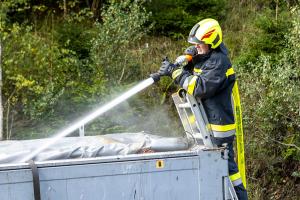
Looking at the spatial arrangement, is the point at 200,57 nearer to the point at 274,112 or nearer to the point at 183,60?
the point at 183,60

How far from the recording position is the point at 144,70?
467 inches

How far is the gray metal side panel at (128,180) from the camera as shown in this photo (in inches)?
164

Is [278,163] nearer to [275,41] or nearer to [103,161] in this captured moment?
[275,41]

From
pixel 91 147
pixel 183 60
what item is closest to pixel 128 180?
pixel 91 147

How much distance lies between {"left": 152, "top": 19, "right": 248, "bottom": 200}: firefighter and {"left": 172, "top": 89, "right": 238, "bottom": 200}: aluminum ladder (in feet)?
0.28

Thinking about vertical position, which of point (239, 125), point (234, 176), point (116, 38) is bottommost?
point (234, 176)

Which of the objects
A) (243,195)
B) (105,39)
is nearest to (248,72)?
(105,39)

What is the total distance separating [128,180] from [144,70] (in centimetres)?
756

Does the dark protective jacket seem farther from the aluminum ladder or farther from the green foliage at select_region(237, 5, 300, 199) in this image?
the green foliage at select_region(237, 5, 300, 199)

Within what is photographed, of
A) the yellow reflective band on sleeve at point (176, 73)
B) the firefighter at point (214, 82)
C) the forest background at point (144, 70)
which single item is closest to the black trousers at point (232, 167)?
the firefighter at point (214, 82)

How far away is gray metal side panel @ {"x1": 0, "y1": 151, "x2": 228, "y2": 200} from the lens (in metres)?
4.17

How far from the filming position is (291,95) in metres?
8.14

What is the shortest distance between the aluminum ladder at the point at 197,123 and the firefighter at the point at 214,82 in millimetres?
86

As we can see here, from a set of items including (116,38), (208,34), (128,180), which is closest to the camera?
(128,180)
